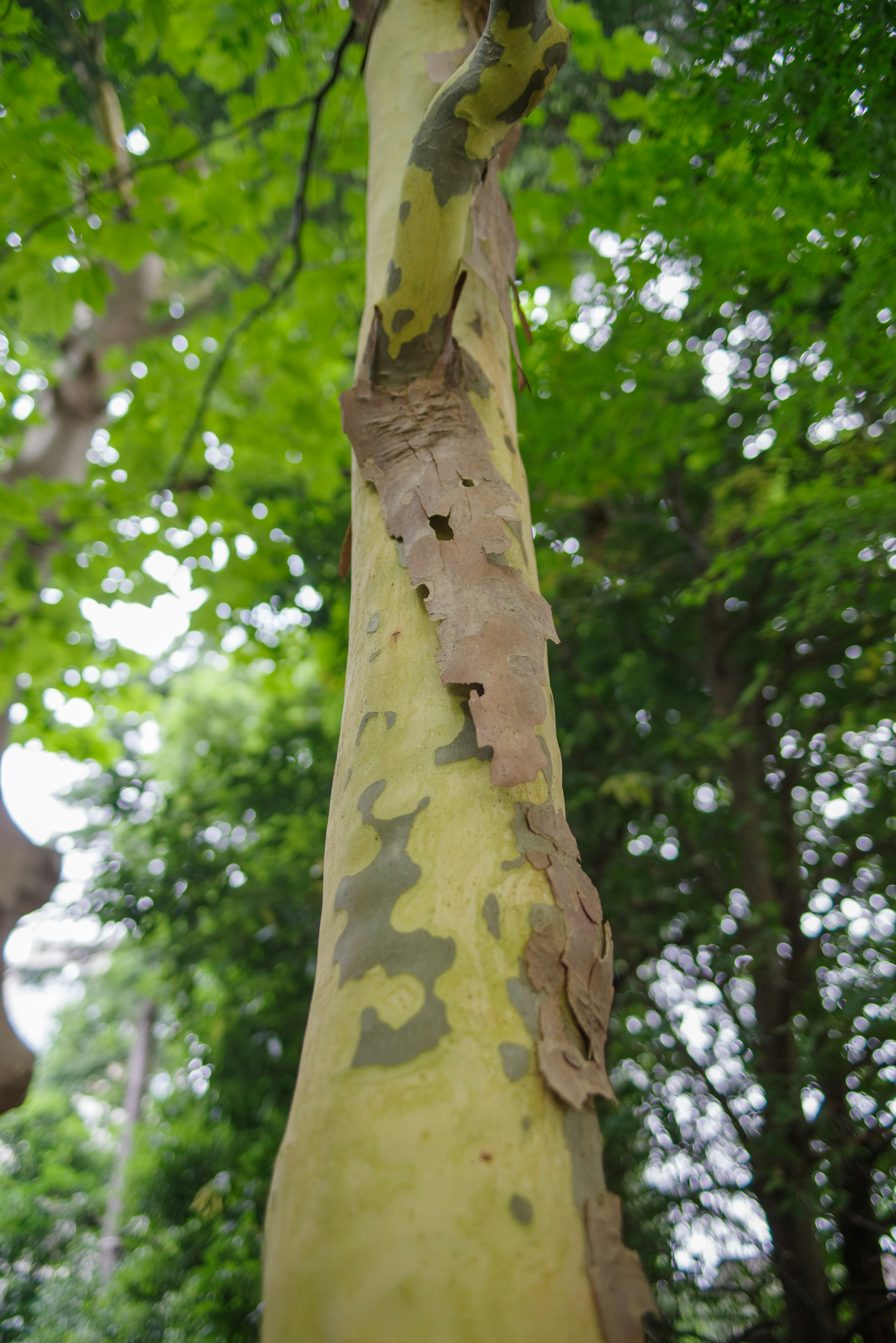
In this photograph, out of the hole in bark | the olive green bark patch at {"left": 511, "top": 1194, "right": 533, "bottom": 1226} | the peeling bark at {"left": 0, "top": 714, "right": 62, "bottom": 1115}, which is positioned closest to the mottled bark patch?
the olive green bark patch at {"left": 511, "top": 1194, "right": 533, "bottom": 1226}

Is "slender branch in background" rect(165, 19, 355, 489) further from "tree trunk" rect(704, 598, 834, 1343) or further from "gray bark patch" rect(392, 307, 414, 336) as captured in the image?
"tree trunk" rect(704, 598, 834, 1343)

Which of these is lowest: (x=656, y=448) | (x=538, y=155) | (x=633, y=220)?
(x=633, y=220)

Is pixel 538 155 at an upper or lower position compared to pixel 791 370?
upper

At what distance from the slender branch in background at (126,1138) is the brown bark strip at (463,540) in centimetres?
749

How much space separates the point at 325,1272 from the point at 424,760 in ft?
1.66

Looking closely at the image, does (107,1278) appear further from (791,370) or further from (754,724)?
(791,370)

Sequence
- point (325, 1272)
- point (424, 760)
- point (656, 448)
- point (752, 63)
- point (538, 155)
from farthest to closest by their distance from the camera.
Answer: point (538, 155) → point (656, 448) → point (752, 63) → point (424, 760) → point (325, 1272)

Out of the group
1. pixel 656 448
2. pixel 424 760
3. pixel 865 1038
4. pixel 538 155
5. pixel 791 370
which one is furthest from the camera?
pixel 538 155

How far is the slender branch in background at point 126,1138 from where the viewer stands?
24.2 feet

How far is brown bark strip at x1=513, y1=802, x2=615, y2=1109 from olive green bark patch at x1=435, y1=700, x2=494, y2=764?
0.08 m

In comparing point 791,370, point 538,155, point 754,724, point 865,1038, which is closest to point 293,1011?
point 865,1038

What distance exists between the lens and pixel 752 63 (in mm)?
1994

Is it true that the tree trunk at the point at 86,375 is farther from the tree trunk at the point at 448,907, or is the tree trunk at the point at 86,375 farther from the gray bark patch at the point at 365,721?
the gray bark patch at the point at 365,721

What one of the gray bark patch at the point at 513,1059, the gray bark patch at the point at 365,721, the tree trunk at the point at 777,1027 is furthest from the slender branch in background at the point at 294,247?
the tree trunk at the point at 777,1027
